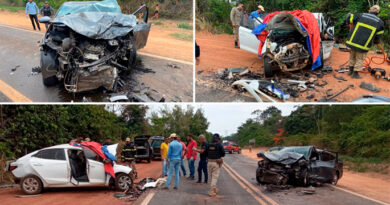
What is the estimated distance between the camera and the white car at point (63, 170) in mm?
7137

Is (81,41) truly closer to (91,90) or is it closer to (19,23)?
(91,90)

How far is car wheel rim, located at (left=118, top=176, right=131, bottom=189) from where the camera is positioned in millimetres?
7642

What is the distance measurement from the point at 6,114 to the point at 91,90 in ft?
7.92

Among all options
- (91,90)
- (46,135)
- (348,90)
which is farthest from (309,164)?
(46,135)

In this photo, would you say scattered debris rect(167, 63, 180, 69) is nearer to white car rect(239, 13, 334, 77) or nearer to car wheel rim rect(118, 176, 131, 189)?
white car rect(239, 13, 334, 77)

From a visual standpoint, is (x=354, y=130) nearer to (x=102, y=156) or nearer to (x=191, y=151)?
(x=191, y=151)

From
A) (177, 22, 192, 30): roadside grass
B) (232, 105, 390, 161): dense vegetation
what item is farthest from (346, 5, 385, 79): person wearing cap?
(177, 22, 192, 30): roadside grass

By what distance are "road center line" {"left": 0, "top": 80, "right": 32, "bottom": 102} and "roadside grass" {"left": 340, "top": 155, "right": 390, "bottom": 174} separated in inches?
515

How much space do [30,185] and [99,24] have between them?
4642 millimetres

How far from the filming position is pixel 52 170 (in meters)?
7.26

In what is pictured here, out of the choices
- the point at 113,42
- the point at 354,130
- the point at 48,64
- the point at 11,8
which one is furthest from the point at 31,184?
the point at 11,8

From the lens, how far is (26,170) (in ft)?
23.4

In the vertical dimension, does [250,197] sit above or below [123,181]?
below

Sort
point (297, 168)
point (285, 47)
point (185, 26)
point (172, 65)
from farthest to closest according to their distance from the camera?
point (185, 26)
point (172, 65)
point (285, 47)
point (297, 168)
